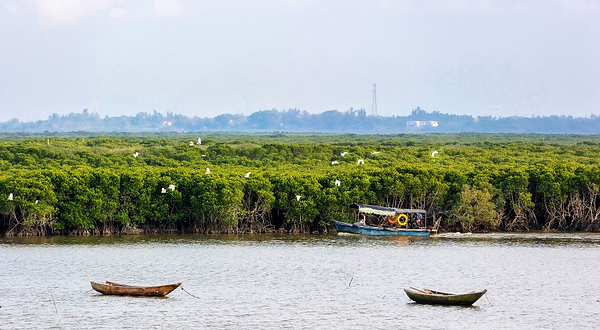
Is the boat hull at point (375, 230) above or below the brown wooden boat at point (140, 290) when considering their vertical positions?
below

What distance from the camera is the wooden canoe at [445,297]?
44344 mm

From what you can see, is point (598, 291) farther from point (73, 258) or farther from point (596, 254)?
point (73, 258)

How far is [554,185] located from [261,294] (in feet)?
115

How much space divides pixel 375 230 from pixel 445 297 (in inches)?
1246

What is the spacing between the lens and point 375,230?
7619 centimetres

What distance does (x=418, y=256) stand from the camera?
64062mm

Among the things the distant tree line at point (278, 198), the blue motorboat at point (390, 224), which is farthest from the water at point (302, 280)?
the distant tree line at point (278, 198)

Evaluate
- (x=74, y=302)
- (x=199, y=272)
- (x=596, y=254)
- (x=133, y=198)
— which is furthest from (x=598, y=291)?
(x=133, y=198)

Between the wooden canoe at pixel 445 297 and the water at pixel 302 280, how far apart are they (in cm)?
33

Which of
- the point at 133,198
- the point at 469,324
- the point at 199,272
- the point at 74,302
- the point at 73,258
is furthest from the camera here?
the point at 133,198

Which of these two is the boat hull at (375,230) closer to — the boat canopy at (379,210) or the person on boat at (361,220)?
the person on boat at (361,220)

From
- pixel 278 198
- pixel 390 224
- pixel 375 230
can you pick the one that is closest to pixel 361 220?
pixel 390 224

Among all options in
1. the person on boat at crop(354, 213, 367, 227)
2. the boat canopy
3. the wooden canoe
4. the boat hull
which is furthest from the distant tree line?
the wooden canoe

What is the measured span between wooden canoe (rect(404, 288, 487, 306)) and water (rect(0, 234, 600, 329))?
328mm
